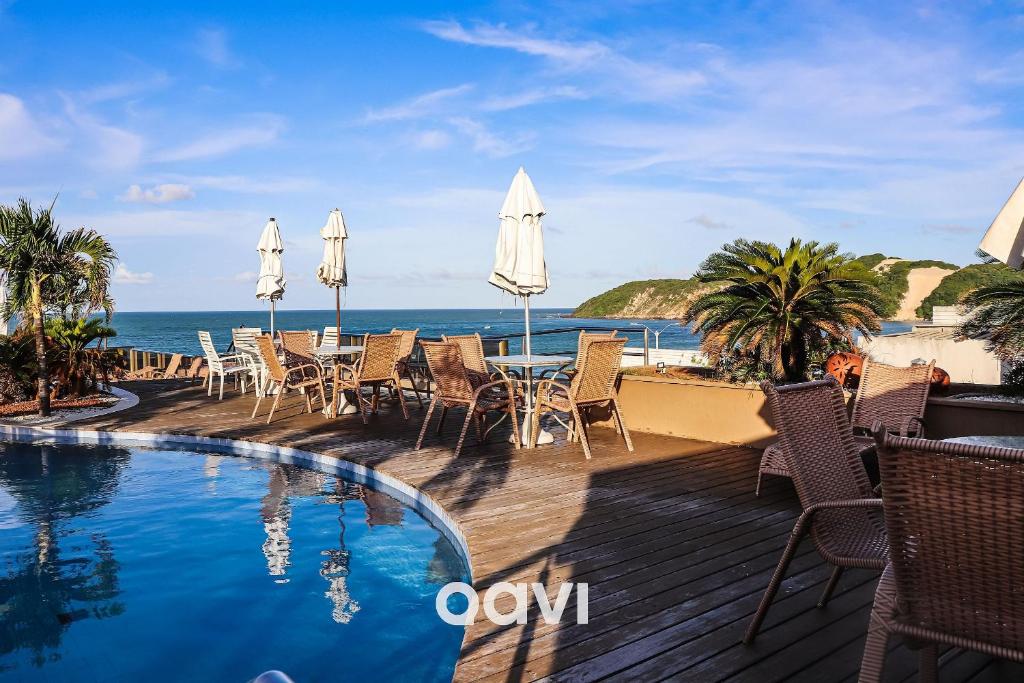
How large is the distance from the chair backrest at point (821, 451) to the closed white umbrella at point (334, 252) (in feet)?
25.2

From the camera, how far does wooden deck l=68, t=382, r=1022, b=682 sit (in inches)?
91.6

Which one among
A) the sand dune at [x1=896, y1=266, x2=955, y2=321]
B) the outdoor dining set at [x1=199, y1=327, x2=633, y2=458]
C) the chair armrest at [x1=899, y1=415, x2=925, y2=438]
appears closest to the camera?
the chair armrest at [x1=899, y1=415, x2=925, y2=438]

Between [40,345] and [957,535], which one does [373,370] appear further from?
[957,535]

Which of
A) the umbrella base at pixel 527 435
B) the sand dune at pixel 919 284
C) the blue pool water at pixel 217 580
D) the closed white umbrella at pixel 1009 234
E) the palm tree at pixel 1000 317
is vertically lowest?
the blue pool water at pixel 217 580

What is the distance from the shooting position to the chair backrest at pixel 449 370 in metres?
6.12

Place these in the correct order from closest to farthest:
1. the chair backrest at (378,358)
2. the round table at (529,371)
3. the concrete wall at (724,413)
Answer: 1. the concrete wall at (724,413)
2. the round table at (529,371)
3. the chair backrest at (378,358)

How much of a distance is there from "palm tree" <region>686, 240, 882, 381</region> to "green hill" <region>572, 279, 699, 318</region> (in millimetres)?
52787

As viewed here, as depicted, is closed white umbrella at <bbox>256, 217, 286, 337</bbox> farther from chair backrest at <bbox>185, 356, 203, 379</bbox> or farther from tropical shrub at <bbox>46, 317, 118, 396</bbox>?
chair backrest at <bbox>185, 356, 203, 379</bbox>

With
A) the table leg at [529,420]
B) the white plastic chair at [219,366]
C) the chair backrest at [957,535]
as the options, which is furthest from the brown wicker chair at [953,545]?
the white plastic chair at [219,366]

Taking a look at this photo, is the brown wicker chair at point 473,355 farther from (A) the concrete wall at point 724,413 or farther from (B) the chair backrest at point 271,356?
(B) the chair backrest at point 271,356

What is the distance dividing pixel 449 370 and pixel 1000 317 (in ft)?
15.1

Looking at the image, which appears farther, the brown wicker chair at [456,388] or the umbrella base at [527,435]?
the umbrella base at [527,435]

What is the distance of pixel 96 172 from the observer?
19.2 meters

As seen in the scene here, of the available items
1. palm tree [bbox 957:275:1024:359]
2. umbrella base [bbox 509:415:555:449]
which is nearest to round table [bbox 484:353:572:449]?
umbrella base [bbox 509:415:555:449]
